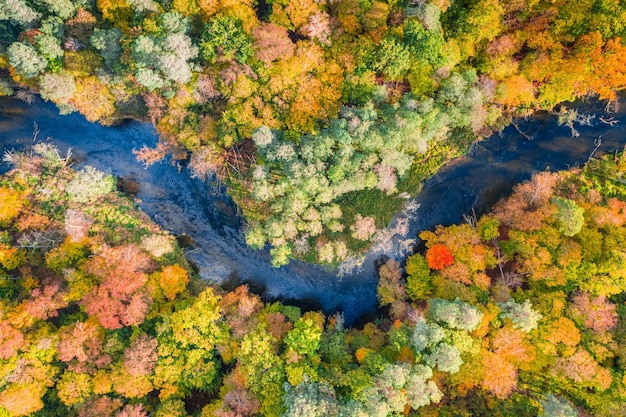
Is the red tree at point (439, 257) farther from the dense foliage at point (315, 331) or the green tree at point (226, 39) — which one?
the green tree at point (226, 39)

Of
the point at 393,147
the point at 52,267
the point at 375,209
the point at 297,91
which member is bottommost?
the point at 52,267

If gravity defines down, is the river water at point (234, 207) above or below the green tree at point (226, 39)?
below

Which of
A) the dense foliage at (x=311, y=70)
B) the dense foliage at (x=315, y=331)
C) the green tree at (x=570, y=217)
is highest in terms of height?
the dense foliage at (x=311, y=70)

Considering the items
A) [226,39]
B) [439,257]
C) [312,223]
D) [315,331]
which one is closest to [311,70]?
[226,39]

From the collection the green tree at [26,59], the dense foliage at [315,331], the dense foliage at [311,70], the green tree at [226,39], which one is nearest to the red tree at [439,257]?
the dense foliage at [315,331]

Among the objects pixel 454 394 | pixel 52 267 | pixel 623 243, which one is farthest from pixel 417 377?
pixel 52 267

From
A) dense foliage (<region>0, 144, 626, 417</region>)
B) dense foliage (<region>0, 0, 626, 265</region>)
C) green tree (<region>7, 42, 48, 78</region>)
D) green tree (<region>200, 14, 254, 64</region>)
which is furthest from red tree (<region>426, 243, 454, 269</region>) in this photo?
green tree (<region>7, 42, 48, 78</region>)

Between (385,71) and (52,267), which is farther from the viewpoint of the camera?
(52,267)

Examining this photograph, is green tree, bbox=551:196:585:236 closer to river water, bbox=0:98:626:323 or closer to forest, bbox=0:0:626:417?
forest, bbox=0:0:626:417

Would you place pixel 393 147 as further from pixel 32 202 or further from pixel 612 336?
pixel 32 202
